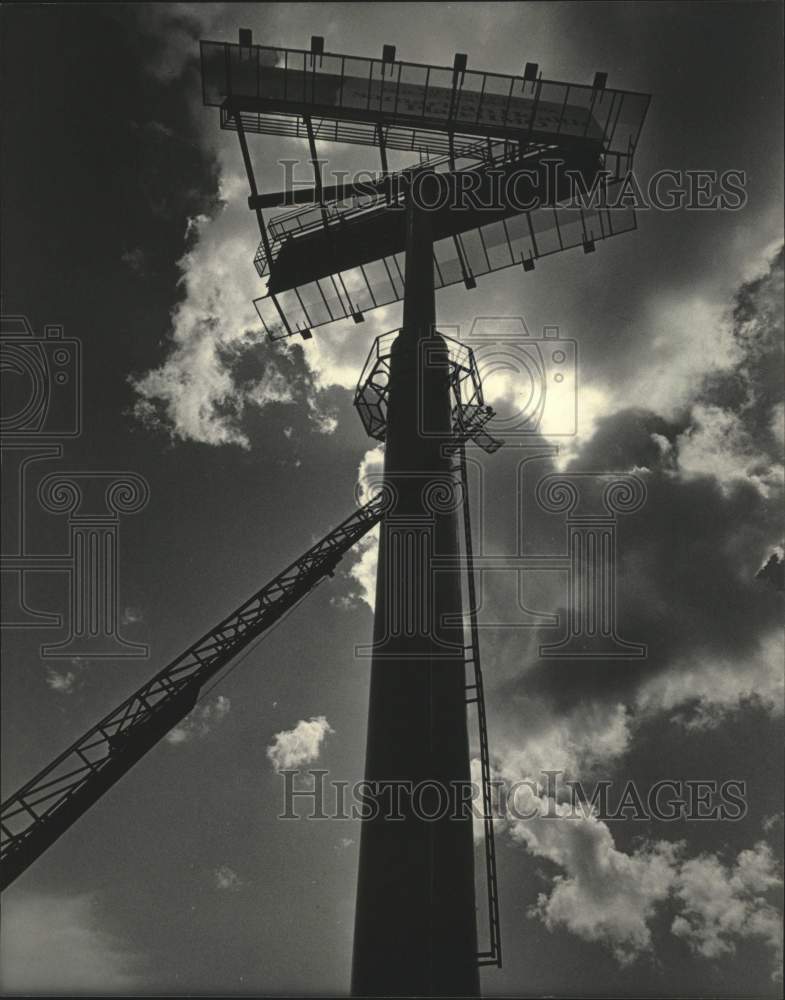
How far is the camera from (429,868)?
43.1 feet

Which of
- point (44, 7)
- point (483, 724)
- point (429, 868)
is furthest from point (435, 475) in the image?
point (44, 7)

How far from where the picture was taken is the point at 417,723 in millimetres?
14422

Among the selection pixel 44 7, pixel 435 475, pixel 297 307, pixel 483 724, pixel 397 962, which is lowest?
pixel 397 962

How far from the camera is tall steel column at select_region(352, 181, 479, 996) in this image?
12555mm

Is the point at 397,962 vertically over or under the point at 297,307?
under

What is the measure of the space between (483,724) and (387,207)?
1630 centimetres

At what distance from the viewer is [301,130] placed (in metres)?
23.2

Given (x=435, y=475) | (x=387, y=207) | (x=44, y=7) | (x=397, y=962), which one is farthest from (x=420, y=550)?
(x=44, y=7)

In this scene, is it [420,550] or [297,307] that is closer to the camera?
[420,550]

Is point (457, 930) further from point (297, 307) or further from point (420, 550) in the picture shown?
point (297, 307)

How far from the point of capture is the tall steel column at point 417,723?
494 inches

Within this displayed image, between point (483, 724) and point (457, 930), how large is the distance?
5.92m

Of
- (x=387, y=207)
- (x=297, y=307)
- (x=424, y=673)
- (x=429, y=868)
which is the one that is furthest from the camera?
(x=297, y=307)

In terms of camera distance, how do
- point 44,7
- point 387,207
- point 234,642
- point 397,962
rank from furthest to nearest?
point 387,207
point 234,642
point 44,7
point 397,962
